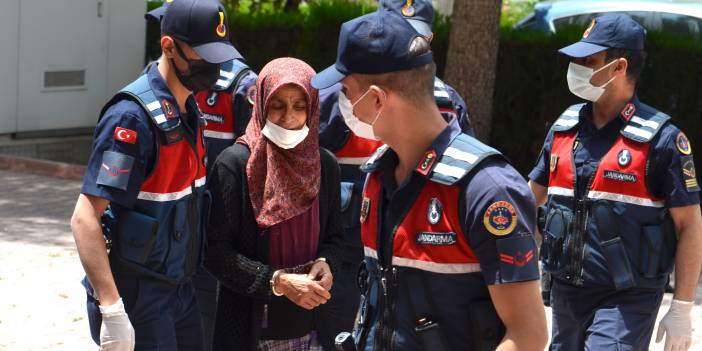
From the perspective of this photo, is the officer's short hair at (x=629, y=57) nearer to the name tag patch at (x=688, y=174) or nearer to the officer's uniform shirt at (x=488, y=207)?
the name tag patch at (x=688, y=174)

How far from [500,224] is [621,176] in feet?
6.29

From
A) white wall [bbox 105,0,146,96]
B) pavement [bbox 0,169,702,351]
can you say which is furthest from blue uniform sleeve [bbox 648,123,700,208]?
white wall [bbox 105,0,146,96]

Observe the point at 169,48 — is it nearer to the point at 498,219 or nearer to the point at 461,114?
the point at 498,219

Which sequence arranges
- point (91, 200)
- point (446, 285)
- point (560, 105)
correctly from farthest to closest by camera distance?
point (560, 105)
point (91, 200)
point (446, 285)

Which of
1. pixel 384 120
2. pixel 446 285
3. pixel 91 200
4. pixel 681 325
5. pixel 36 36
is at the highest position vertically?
pixel 384 120

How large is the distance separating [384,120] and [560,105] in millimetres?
8002

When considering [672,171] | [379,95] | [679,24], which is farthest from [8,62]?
[379,95]

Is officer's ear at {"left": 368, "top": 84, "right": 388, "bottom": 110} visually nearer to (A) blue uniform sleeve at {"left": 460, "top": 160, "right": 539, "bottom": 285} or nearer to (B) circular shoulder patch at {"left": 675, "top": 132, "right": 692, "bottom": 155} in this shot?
(A) blue uniform sleeve at {"left": 460, "top": 160, "right": 539, "bottom": 285}

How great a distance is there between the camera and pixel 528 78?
1107 cm

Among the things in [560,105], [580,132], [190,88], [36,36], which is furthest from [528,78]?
[190,88]

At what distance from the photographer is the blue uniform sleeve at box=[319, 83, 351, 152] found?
529 centimetres

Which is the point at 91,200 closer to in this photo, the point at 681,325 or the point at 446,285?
the point at 446,285

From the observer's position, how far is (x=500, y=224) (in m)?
2.90

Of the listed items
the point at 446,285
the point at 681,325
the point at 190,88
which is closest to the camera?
the point at 446,285
